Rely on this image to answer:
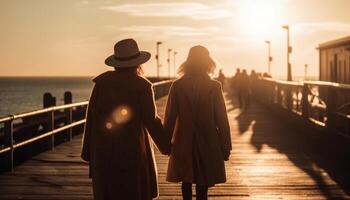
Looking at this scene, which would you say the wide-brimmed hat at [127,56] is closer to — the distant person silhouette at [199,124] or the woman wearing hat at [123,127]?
the woman wearing hat at [123,127]

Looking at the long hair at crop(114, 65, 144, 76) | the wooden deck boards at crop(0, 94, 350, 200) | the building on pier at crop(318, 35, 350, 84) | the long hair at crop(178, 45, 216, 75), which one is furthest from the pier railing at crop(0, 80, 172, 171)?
the building on pier at crop(318, 35, 350, 84)

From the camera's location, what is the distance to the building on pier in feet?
56.1

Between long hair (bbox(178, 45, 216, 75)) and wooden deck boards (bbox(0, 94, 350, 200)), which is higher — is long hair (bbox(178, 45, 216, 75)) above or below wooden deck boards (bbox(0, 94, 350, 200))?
above

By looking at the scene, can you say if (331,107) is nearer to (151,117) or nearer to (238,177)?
(238,177)

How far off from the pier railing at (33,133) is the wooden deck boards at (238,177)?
366 mm

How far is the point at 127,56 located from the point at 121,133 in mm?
627

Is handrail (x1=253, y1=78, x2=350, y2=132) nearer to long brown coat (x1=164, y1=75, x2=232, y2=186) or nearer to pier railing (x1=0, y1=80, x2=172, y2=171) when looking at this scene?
long brown coat (x1=164, y1=75, x2=232, y2=186)

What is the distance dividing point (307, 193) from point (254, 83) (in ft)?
81.5

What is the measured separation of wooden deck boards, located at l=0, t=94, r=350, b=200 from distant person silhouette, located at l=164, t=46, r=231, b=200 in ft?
5.43

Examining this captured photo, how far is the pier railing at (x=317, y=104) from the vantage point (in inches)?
→ 398

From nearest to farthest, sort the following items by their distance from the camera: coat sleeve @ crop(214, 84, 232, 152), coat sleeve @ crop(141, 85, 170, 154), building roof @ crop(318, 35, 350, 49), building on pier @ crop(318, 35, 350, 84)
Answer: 1. coat sleeve @ crop(141, 85, 170, 154)
2. coat sleeve @ crop(214, 84, 232, 152)
3. building roof @ crop(318, 35, 350, 49)
4. building on pier @ crop(318, 35, 350, 84)

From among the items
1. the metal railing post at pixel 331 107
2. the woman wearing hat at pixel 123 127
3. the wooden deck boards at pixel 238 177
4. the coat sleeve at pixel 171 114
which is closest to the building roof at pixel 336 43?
the wooden deck boards at pixel 238 177

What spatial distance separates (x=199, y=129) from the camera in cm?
580

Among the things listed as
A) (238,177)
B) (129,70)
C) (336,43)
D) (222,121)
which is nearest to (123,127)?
(129,70)
